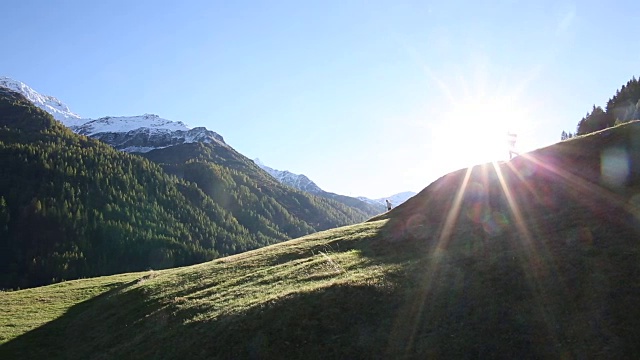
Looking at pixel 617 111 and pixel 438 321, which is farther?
pixel 617 111

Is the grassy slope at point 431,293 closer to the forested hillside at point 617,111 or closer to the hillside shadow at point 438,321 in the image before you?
the hillside shadow at point 438,321

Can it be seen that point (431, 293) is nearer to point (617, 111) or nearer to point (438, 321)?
point (438, 321)

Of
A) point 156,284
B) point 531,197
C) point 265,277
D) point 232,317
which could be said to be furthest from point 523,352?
point 156,284

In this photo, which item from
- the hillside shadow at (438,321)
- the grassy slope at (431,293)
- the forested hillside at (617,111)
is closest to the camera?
the hillside shadow at (438,321)

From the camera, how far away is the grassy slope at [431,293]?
18719 millimetres

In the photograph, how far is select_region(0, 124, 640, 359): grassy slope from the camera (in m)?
18.7

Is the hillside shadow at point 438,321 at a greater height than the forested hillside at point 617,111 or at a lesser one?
lesser

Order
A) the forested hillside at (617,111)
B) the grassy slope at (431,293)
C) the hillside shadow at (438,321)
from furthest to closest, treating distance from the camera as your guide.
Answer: the forested hillside at (617,111)
the grassy slope at (431,293)
the hillside shadow at (438,321)

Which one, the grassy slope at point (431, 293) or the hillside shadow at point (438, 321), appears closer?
the hillside shadow at point (438, 321)

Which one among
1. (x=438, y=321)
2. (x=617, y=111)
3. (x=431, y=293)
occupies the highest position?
(x=617, y=111)

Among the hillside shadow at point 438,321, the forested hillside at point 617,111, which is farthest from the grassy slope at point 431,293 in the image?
the forested hillside at point 617,111

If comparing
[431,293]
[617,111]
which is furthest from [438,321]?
[617,111]

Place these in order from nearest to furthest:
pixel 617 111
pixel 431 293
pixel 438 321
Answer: pixel 438 321 → pixel 431 293 → pixel 617 111

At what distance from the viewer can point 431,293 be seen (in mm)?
23234
